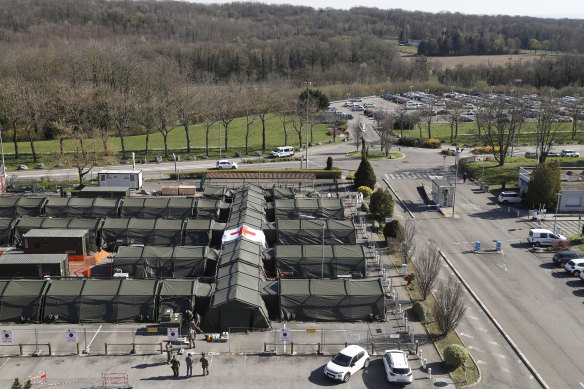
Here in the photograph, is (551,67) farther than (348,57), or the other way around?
(348,57)

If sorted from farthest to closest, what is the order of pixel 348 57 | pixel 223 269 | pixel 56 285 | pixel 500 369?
pixel 348 57
pixel 223 269
pixel 56 285
pixel 500 369

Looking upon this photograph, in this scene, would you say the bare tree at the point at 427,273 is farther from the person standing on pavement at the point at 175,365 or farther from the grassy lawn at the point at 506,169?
the grassy lawn at the point at 506,169

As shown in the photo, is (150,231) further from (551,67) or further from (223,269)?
(551,67)

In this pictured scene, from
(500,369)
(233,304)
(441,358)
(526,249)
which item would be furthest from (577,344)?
(233,304)

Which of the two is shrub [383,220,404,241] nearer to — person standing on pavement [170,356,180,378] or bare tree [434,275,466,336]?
bare tree [434,275,466,336]

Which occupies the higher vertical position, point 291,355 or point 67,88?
point 67,88

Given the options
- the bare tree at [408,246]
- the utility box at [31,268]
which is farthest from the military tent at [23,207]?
the bare tree at [408,246]

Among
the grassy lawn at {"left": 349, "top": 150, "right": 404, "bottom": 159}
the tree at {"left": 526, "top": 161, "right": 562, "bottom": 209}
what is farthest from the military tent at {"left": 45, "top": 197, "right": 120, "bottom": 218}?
the tree at {"left": 526, "top": 161, "right": 562, "bottom": 209}
